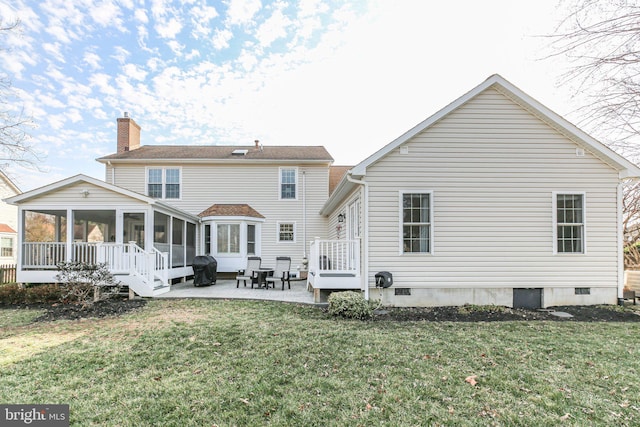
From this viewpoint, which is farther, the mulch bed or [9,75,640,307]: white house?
[9,75,640,307]: white house

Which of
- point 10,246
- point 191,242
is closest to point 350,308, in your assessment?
point 191,242

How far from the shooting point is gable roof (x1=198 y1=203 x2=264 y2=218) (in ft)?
48.7

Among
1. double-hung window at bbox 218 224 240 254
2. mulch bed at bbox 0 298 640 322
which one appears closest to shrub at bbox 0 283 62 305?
mulch bed at bbox 0 298 640 322

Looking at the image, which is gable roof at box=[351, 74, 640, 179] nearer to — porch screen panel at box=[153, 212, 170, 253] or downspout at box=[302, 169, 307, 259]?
downspout at box=[302, 169, 307, 259]

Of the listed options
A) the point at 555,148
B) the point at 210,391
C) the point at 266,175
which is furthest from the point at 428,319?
the point at 266,175

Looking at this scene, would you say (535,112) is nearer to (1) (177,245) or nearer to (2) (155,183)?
(1) (177,245)

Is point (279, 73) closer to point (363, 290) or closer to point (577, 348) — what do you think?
point (363, 290)

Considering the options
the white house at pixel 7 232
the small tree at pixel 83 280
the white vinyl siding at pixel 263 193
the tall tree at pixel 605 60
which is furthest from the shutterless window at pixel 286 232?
the white house at pixel 7 232

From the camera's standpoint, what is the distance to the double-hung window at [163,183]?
15.8m

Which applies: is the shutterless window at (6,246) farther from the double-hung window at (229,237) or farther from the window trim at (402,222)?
the window trim at (402,222)

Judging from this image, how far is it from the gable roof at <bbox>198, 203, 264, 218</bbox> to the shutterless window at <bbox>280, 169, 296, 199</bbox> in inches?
63.9

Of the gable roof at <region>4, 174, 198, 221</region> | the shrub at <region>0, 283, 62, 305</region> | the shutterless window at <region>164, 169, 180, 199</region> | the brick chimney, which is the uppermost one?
the brick chimney

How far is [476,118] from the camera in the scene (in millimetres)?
8422

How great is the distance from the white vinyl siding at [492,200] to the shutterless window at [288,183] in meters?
8.25
